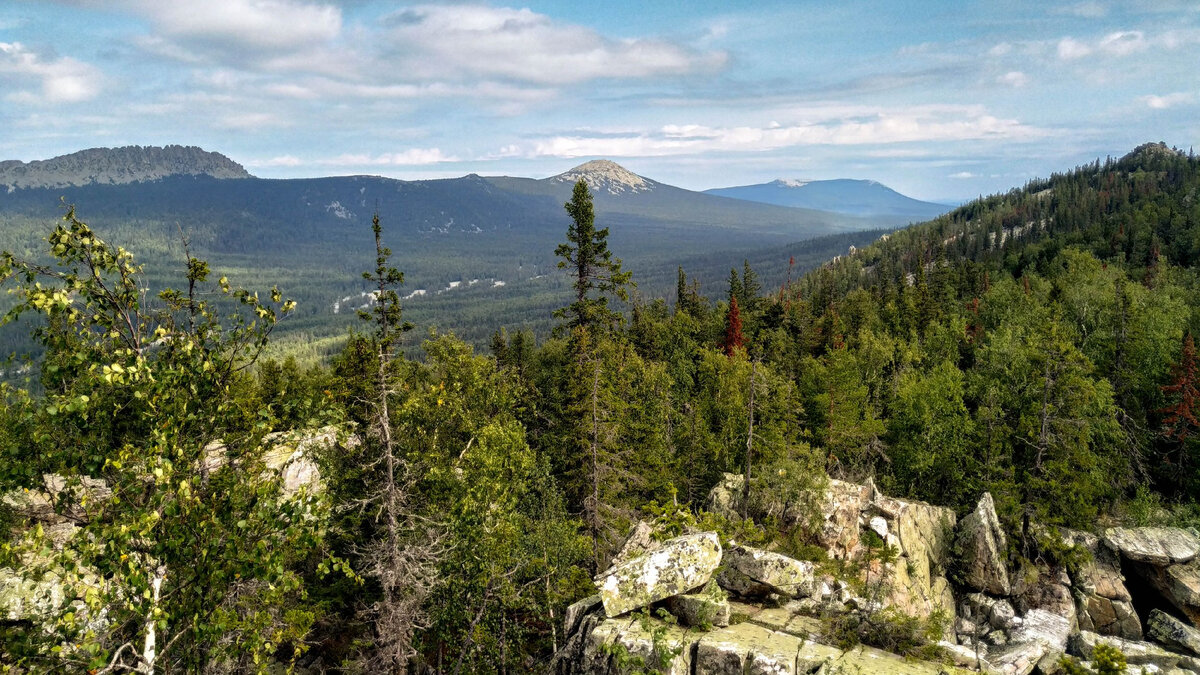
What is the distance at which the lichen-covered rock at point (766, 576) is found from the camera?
19062 millimetres

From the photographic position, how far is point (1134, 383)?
4641 centimetres

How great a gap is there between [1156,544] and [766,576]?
3098 cm

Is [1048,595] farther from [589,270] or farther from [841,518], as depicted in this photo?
[589,270]

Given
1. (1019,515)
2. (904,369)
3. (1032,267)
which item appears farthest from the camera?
(1032,267)

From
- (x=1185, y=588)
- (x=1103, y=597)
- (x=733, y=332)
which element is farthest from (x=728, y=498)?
(x=733, y=332)

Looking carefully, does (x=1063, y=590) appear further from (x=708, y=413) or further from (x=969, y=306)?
(x=969, y=306)

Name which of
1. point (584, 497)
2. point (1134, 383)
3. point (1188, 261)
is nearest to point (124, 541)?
point (584, 497)

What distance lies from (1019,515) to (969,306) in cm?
6445

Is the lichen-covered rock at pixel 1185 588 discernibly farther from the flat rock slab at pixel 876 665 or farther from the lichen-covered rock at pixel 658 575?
the lichen-covered rock at pixel 658 575

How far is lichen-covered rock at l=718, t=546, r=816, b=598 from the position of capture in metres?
19.1

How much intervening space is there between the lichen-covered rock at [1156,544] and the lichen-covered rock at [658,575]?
3283 centimetres

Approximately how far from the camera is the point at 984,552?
1282 inches

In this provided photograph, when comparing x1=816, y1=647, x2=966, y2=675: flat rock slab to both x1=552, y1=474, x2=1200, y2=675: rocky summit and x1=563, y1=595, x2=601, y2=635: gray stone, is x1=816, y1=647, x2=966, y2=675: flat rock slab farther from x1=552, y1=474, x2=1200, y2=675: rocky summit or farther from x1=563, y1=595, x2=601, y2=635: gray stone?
x1=563, y1=595, x2=601, y2=635: gray stone

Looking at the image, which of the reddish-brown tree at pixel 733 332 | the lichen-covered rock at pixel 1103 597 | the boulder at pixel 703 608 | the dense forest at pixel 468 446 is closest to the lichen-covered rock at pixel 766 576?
the dense forest at pixel 468 446
